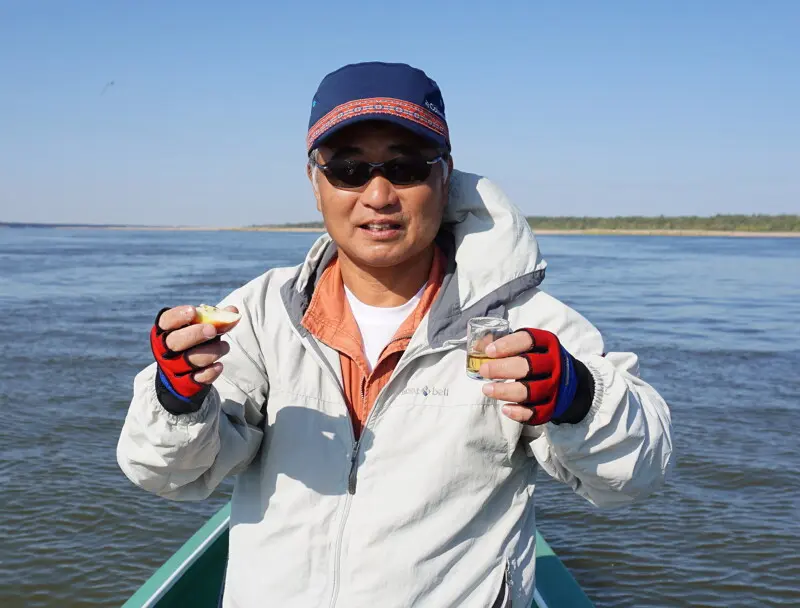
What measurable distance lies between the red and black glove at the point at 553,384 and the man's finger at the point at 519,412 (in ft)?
0.04

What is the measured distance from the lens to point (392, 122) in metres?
2.51

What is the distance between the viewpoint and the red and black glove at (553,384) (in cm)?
200

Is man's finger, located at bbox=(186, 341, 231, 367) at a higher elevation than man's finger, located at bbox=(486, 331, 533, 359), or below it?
below

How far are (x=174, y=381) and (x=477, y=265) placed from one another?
1.13 metres

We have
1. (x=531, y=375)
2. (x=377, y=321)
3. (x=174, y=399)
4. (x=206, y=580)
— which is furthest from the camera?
(x=206, y=580)

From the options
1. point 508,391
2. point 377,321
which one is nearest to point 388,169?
point 377,321

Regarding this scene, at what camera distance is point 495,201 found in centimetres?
273

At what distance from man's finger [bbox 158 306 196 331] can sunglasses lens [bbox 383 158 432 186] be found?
34.7 inches

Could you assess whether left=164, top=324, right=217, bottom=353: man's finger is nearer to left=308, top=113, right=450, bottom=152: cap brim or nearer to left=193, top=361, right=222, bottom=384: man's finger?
left=193, top=361, right=222, bottom=384: man's finger

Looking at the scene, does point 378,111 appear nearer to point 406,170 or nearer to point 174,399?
point 406,170

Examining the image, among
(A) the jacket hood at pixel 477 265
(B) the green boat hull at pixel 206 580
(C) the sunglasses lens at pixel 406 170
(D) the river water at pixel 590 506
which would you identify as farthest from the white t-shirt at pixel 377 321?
(D) the river water at pixel 590 506

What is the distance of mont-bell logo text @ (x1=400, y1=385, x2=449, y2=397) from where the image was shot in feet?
8.13

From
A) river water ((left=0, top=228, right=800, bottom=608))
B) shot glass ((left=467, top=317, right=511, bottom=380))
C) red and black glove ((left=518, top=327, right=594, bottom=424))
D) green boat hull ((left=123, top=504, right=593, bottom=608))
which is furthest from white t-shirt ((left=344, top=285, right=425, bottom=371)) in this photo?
river water ((left=0, top=228, right=800, bottom=608))

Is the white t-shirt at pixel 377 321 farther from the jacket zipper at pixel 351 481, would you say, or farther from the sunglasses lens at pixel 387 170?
Answer: the sunglasses lens at pixel 387 170
